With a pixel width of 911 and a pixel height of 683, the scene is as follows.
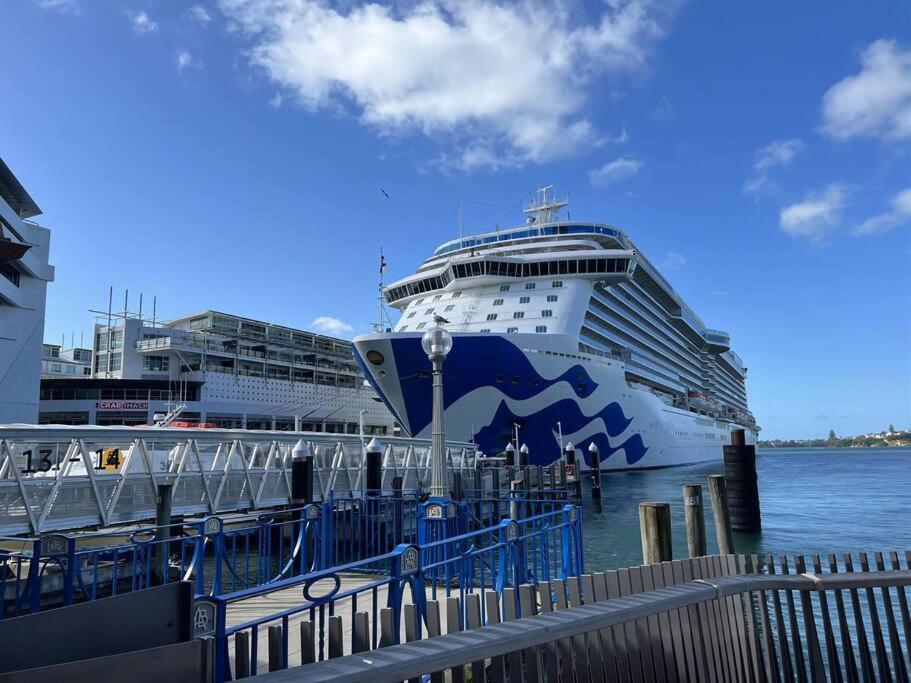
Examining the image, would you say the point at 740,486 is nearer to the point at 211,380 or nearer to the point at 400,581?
the point at 400,581

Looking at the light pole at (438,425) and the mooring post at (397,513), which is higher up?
the light pole at (438,425)

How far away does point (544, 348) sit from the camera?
1214 inches

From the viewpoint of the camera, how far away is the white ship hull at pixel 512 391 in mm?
28219

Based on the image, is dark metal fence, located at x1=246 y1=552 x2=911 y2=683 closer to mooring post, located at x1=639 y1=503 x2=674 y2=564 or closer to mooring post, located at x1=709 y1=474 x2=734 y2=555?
mooring post, located at x1=639 y1=503 x2=674 y2=564

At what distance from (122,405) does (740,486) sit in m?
46.0

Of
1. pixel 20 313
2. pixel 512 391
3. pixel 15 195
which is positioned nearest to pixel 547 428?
pixel 512 391

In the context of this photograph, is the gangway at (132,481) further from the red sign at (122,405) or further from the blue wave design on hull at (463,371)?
the red sign at (122,405)

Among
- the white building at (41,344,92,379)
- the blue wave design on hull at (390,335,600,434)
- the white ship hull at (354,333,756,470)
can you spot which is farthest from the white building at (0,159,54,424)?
the white building at (41,344,92,379)

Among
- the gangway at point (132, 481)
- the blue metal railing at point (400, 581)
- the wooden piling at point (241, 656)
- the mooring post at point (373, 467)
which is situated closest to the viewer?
the wooden piling at point (241, 656)

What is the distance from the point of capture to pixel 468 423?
2998 centimetres

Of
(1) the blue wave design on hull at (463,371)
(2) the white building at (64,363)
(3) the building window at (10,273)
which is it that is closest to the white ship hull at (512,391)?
(1) the blue wave design on hull at (463,371)

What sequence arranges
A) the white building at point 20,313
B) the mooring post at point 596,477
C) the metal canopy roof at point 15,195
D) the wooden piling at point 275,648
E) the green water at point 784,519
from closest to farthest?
1. the wooden piling at point 275,648
2. the green water at point 784,519
3. the mooring post at point 596,477
4. the white building at point 20,313
5. the metal canopy roof at point 15,195

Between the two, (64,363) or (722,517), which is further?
(64,363)

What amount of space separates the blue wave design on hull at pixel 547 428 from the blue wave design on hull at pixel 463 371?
1488 mm
